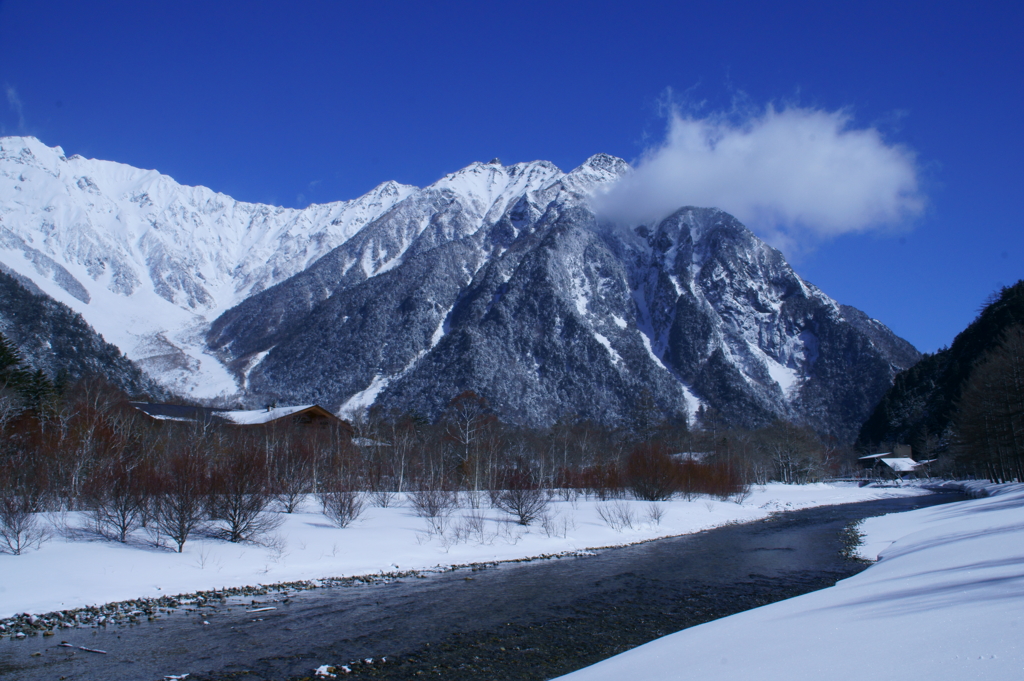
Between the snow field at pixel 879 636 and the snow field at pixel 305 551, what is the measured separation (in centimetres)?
1828

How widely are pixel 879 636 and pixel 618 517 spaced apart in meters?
38.8

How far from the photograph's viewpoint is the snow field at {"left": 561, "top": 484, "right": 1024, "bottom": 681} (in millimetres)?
6164

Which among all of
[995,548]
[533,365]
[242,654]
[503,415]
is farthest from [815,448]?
[242,654]

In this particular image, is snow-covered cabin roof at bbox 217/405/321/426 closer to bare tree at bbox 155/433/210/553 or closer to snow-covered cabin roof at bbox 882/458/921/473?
bare tree at bbox 155/433/210/553

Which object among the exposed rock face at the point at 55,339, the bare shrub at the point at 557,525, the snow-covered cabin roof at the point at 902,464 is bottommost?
the snow-covered cabin roof at the point at 902,464

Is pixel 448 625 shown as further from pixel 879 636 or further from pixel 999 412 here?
pixel 999 412

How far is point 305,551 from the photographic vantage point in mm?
28656

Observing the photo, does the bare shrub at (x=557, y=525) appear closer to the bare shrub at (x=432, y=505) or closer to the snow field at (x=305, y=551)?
the snow field at (x=305, y=551)

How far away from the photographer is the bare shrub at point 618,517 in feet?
141

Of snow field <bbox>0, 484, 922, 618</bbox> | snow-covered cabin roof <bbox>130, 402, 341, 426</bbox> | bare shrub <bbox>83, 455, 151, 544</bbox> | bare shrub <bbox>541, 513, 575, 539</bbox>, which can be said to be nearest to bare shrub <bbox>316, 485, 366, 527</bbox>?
snow field <bbox>0, 484, 922, 618</bbox>

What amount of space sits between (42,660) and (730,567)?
2479 cm

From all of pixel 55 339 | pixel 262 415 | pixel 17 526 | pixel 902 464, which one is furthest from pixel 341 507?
pixel 902 464

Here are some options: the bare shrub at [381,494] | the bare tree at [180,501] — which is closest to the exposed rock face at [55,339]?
the bare shrub at [381,494]

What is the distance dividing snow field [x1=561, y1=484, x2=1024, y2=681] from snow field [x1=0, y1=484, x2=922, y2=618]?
60.0ft
